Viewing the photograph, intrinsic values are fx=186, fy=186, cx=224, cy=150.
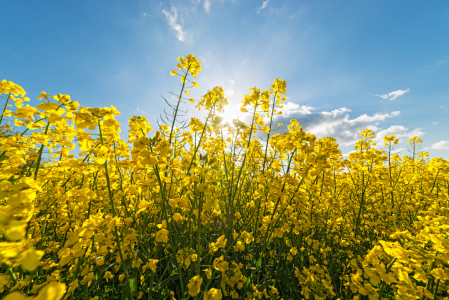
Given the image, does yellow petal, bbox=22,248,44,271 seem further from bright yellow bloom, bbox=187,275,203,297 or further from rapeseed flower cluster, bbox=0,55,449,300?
bright yellow bloom, bbox=187,275,203,297

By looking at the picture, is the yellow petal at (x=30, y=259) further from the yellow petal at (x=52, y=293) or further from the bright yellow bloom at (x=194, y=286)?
the bright yellow bloom at (x=194, y=286)

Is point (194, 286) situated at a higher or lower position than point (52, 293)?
lower

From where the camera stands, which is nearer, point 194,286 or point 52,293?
point 52,293

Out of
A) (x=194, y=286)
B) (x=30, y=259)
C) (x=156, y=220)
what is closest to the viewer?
(x=30, y=259)

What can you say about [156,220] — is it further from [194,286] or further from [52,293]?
[52,293]

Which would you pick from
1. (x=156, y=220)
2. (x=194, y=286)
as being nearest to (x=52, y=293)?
(x=194, y=286)

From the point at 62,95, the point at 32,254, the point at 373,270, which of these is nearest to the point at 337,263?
the point at 373,270

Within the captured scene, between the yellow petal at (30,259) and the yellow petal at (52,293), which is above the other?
the yellow petal at (30,259)

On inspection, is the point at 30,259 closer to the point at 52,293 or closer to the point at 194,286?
the point at 52,293

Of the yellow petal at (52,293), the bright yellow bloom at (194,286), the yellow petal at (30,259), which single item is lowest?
the bright yellow bloom at (194,286)

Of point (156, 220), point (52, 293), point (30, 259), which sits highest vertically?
point (30, 259)

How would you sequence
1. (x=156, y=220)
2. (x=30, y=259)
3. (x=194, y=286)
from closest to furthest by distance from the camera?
(x=30, y=259) → (x=194, y=286) → (x=156, y=220)

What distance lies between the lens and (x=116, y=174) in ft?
7.02

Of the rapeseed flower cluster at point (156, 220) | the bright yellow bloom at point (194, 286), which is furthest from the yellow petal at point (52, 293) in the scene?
the bright yellow bloom at point (194, 286)
